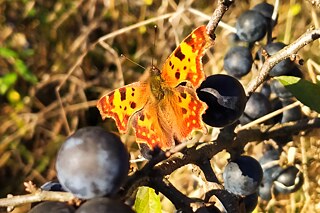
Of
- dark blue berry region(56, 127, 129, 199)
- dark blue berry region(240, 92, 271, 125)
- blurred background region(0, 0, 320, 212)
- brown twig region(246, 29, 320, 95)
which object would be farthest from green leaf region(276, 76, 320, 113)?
blurred background region(0, 0, 320, 212)

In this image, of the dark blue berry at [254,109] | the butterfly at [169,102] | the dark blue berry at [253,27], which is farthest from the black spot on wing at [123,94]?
the dark blue berry at [253,27]

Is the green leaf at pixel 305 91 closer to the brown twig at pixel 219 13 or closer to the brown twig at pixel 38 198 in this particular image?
the brown twig at pixel 219 13

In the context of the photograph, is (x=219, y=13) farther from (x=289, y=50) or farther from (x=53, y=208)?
(x=53, y=208)

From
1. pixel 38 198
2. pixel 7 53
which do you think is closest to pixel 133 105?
pixel 38 198

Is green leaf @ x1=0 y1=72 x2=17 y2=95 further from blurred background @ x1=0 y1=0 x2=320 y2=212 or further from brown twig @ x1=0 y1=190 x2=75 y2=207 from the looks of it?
brown twig @ x1=0 y1=190 x2=75 y2=207

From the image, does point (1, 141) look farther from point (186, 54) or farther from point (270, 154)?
point (186, 54)
